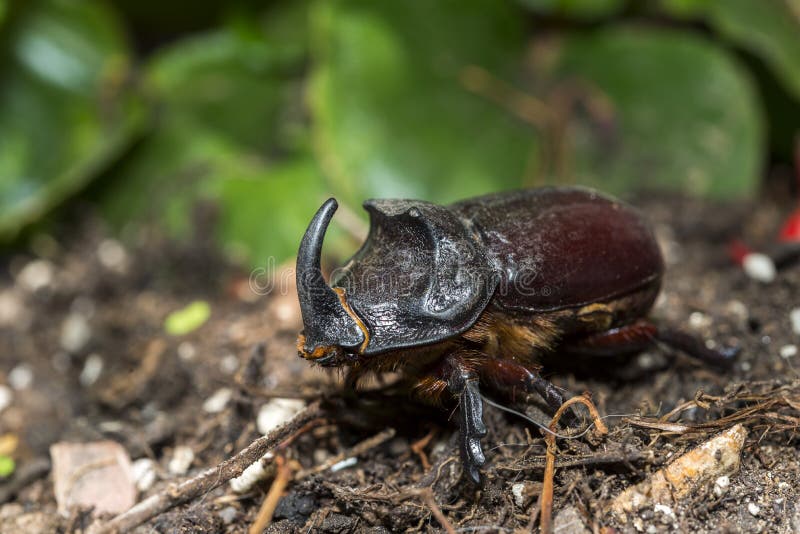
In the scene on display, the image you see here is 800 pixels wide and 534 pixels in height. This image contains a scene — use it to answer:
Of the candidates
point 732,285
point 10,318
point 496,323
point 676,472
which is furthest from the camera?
point 10,318

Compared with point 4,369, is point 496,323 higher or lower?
higher

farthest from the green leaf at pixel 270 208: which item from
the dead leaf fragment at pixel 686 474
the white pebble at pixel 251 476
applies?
the dead leaf fragment at pixel 686 474

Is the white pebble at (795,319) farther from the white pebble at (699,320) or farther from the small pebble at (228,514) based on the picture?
the small pebble at (228,514)

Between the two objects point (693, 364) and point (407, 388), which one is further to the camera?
point (693, 364)

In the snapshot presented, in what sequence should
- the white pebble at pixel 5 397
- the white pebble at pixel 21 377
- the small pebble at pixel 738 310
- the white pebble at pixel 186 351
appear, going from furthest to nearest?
the white pebble at pixel 21 377 < the white pebble at pixel 5 397 < the white pebble at pixel 186 351 < the small pebble at pixel 738 310

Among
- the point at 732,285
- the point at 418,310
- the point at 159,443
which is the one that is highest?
the point at 418,310

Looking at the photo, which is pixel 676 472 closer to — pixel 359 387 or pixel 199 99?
pixel 359 387

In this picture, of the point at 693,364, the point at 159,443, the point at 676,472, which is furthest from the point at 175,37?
the point at 676,472
